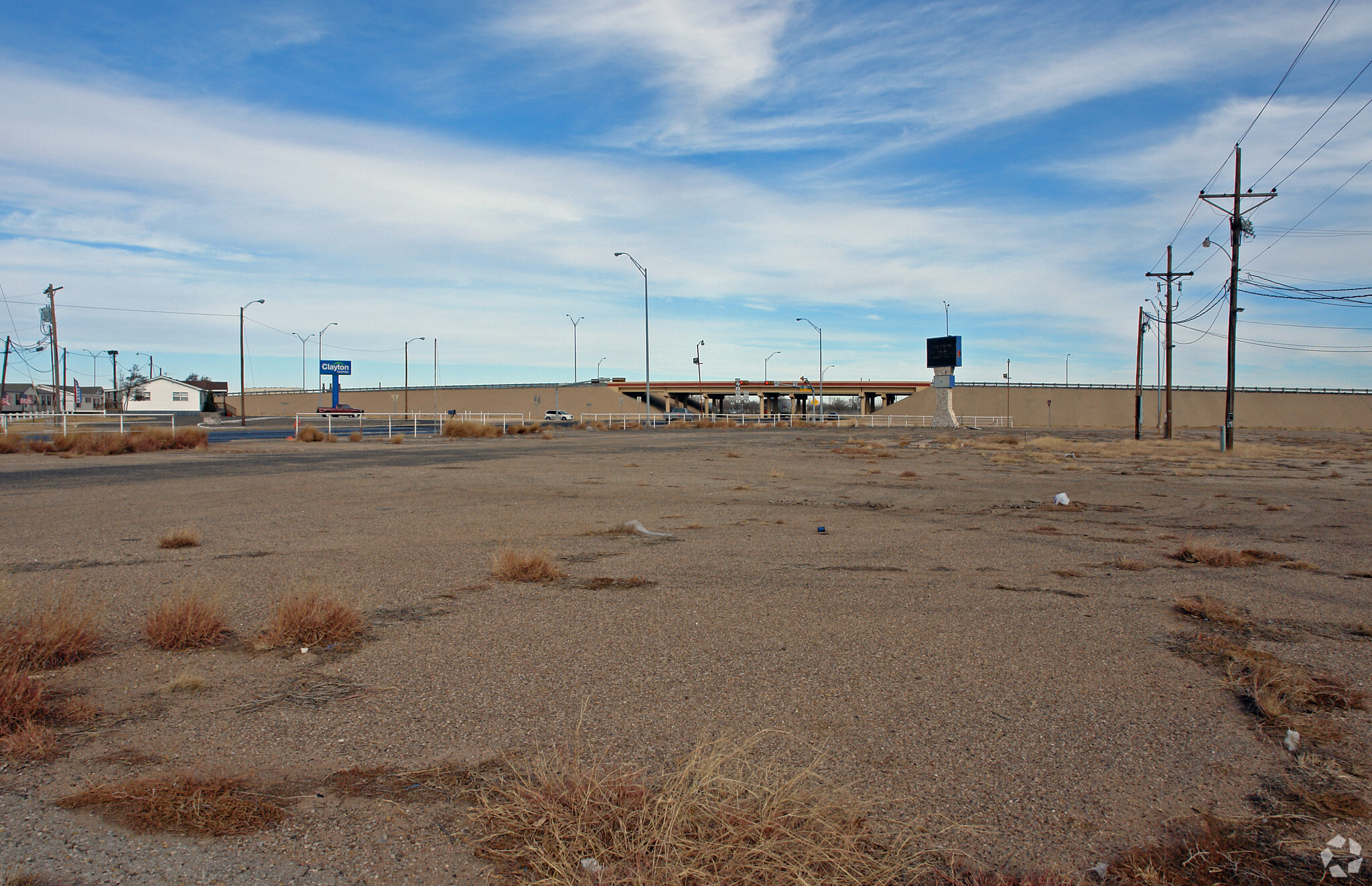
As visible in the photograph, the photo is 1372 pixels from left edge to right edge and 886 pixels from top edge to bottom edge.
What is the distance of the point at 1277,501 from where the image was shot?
16.8 metres

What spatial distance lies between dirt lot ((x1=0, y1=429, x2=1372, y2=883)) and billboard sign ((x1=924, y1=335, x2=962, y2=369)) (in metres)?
Result: 82.3

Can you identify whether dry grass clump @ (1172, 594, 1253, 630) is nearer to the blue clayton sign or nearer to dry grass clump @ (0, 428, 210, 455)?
dry grass clump @ (0, 428, 210, 455)

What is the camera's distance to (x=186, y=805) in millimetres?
3564

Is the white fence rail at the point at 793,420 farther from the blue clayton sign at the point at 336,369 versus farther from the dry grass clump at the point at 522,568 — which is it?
the dry grass clump at the point at 522,568

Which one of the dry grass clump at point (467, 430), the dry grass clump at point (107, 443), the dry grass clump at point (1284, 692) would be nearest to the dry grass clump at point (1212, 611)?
the dry grass clump at point (1284, 692)

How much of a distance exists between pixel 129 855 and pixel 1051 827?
3.76 metres

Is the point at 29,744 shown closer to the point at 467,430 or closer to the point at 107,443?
the point at 107,443

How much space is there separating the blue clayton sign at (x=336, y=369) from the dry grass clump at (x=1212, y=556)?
93.8m

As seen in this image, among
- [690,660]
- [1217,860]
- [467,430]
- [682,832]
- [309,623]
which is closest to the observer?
[682,832]

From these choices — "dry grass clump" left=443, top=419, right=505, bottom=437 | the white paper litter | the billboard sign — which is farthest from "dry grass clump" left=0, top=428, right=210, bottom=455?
the billboard sign

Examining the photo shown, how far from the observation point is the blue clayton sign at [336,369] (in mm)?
94569

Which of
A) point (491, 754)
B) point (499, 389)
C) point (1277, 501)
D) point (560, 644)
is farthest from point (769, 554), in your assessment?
point (499, 389)

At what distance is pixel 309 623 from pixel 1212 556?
974cm

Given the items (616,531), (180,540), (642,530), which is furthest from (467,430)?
(180,540)
